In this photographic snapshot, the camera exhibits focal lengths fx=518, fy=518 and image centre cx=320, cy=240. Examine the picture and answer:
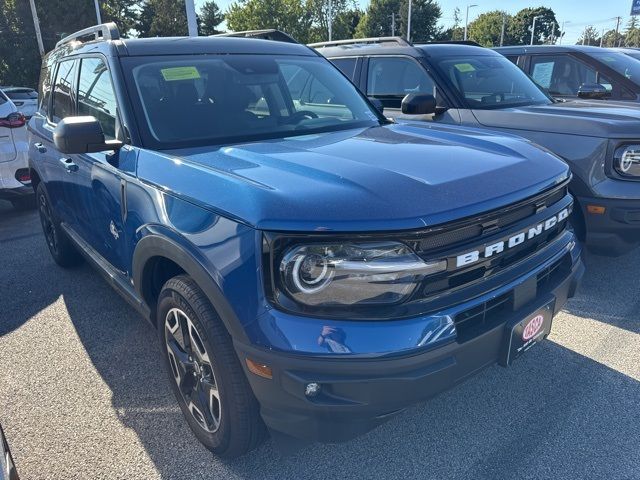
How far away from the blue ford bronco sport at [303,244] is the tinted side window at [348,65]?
280 cm

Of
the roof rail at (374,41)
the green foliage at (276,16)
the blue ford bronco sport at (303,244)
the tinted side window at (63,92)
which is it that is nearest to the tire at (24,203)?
the tinted side window at (63,92)

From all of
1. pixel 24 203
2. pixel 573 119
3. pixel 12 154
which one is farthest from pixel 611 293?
pixel 24 203

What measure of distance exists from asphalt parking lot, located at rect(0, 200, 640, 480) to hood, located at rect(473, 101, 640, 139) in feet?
4.16

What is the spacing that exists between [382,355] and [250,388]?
23.1 inches

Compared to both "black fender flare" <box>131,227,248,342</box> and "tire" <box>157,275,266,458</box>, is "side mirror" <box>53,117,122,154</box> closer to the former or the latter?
"black fender flare" <box>131,227,248,342</box>

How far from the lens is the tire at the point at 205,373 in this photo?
202 cm

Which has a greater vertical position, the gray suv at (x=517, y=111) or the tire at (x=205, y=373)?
the gray suv at (x=517, y=111)

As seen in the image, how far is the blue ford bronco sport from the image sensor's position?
178 centimetres

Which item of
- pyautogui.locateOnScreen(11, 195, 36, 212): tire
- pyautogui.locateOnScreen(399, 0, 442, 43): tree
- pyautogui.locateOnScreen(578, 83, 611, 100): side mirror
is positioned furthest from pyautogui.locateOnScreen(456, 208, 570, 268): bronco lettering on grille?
pyautogui.locateOnScreen(399, 0, 442, 43): tree

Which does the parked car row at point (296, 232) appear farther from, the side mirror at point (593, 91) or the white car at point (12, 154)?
the white car at point (12, 154)

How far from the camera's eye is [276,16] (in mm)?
39438

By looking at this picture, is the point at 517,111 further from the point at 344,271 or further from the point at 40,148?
the point at 40,148

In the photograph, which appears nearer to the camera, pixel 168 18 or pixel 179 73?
pixel 179 73

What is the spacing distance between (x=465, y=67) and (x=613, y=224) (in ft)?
7.24
